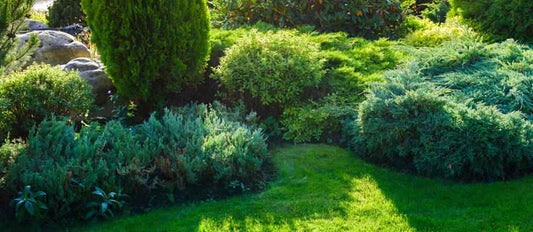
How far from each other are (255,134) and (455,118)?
2.00m

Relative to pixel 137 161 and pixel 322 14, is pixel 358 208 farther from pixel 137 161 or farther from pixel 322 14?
pixel 322 14

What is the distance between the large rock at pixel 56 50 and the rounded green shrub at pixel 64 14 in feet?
13.2

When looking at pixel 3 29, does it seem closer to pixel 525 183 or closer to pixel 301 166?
pixel 301 166

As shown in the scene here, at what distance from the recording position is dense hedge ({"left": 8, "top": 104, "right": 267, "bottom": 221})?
172 inches

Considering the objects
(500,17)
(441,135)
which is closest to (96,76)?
(441,135)

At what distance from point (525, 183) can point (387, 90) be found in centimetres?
162

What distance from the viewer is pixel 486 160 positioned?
15.8 ft

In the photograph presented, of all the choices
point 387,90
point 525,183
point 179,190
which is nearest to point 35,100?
point 179,190

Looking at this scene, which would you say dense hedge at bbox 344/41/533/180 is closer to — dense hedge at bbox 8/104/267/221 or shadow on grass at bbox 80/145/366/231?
shadow on grass at bbox 80/145/366/231

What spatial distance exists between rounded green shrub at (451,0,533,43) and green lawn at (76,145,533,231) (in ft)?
12.5

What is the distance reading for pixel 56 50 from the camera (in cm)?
880

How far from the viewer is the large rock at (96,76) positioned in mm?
7062

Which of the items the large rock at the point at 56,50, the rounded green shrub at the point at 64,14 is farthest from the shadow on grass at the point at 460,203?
the rounded green shrub at the point at 64,14

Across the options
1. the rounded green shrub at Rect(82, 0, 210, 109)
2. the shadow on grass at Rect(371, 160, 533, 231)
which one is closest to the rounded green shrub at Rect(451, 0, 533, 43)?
the shadow on grass at Rect(371, 160, 533, 231)
